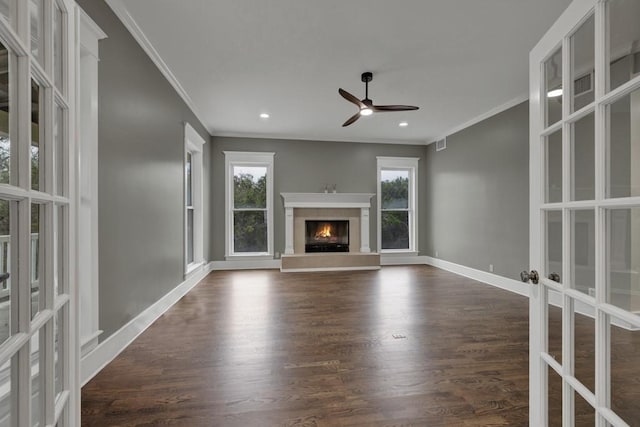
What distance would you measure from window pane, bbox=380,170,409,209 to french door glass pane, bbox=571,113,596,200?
17.8 ft

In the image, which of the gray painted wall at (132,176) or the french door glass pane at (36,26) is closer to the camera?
the french door glass pane at (36,26)

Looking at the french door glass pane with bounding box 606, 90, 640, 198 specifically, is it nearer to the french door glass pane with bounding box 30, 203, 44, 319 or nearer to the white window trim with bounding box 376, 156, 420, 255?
the french door glass pane with bounding box 30, 203, 44, 319

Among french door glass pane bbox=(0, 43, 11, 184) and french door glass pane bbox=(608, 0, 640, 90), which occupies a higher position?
french door glass pane bbox=(608, 0, 640, 90)

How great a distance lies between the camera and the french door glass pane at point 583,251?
0.96 metres

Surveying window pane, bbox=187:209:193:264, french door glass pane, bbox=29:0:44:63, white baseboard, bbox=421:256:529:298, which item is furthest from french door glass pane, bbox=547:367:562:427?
window pane, bbox=187:209:193:264

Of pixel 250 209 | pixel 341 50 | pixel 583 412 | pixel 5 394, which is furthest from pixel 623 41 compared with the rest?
pixel 250 209

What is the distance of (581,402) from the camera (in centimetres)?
100

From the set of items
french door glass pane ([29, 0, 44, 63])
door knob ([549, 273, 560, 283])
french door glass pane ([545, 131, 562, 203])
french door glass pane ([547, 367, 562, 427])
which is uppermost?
french door glass pane ([29, 0, 44, 63])

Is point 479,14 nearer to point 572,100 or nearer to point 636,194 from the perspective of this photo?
point 572,100

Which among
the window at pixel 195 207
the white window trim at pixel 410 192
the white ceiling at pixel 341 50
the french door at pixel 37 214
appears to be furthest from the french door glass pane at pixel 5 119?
the white window trim at pixel 410 192

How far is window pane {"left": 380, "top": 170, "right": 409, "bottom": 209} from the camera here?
648 centimetres

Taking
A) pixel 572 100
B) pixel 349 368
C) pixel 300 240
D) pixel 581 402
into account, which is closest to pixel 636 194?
pixel 572 100

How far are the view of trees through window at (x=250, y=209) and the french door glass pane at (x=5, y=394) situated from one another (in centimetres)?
528

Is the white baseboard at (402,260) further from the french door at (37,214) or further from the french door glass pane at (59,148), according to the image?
the french door glass pane at (59,148)
